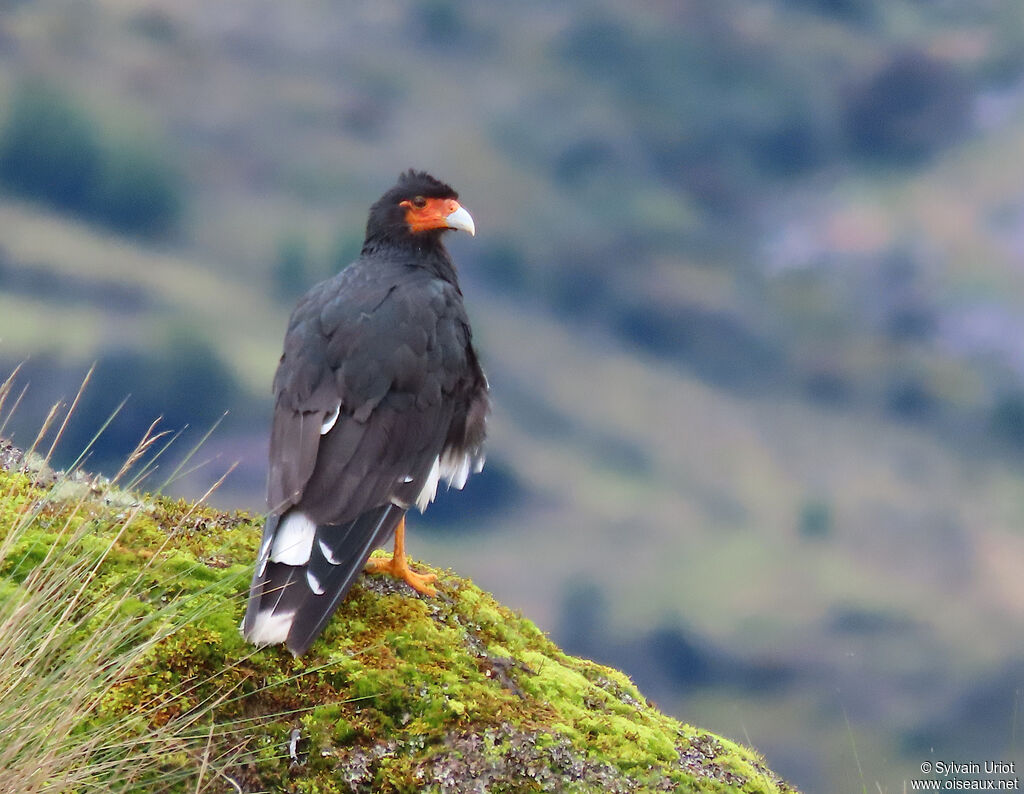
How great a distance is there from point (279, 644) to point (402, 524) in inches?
41.1

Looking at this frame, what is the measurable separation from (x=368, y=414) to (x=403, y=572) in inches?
31.2

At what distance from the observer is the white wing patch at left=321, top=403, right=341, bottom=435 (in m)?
5.09

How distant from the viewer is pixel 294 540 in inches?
184

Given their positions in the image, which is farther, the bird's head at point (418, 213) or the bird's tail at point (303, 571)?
the bird's head at point (418, 213)

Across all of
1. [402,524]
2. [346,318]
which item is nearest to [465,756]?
[402,524]

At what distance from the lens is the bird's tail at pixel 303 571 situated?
14.4 ft

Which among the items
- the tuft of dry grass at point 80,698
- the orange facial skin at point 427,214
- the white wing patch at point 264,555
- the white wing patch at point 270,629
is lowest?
the tuft of dry grass at point 80,698

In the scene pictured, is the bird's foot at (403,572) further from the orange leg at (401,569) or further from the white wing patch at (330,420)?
the white wing patch at (330,420)

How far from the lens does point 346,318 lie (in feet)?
18.4

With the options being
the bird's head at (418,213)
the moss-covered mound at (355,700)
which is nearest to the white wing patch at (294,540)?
the moss-covered mound at (355,700)

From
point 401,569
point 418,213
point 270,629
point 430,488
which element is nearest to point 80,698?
point 270,629

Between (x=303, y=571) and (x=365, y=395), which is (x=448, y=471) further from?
(x=303, y=571)

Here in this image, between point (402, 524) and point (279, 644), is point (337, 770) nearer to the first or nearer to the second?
point (279, 644)

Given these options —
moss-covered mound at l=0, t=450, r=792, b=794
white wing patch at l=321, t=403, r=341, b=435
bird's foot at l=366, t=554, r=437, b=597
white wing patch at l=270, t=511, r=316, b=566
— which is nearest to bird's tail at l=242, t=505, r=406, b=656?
white wing patch at l=270, t=511, r=316, b=566
